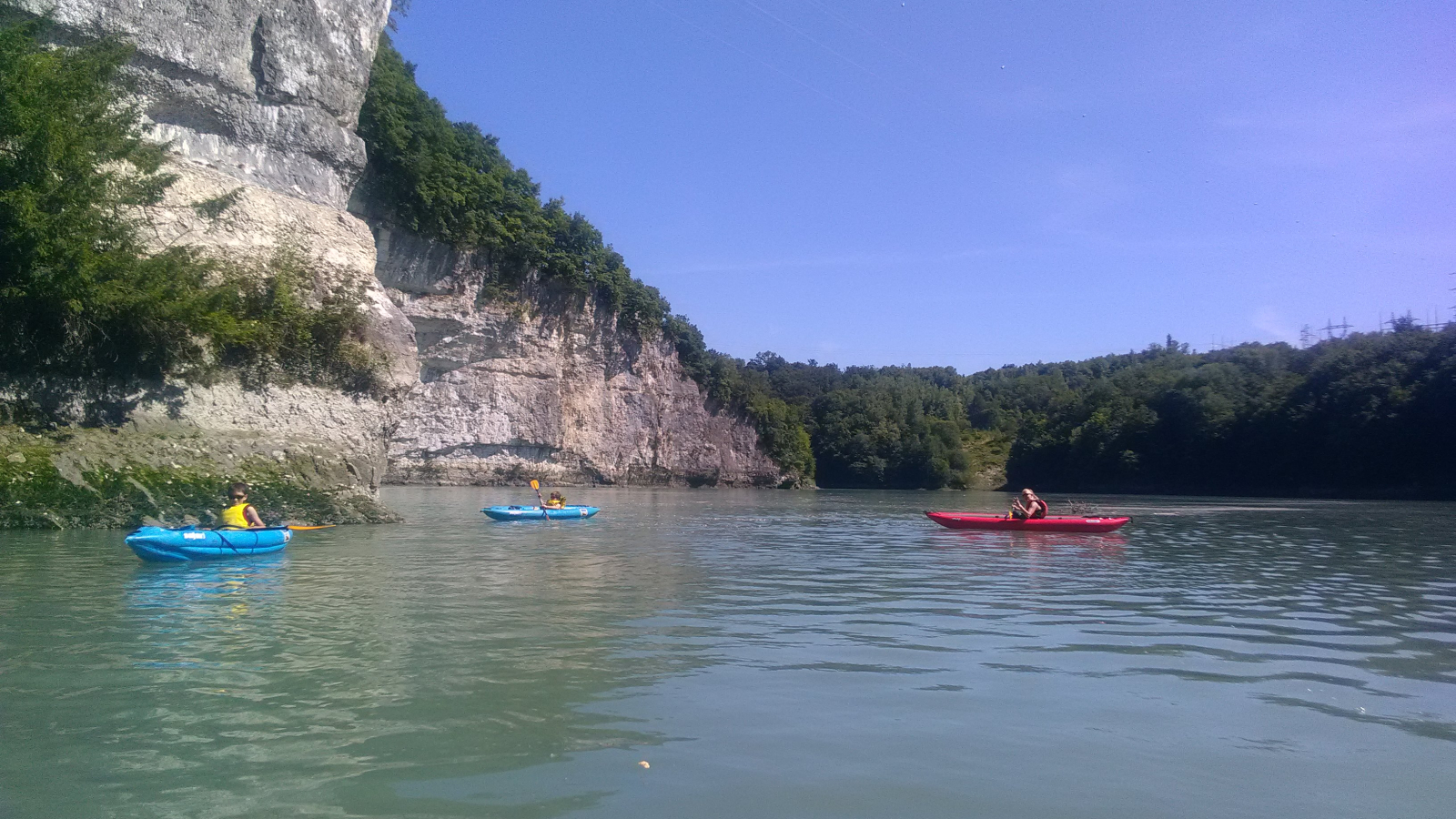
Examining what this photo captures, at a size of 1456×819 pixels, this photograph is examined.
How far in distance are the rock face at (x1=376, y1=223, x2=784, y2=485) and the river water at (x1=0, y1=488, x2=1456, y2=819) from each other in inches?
1224

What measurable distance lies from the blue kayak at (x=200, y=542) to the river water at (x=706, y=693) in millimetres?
276

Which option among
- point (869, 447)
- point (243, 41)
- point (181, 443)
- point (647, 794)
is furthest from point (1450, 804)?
point (869, 447)

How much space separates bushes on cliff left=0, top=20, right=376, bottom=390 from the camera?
56.3ft

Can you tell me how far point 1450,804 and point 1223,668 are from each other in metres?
2.83

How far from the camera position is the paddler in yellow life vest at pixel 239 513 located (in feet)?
46.0

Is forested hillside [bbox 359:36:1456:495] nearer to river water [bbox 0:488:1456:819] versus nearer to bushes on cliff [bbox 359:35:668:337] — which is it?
bushes on cliff [bbox 359:35:668:337]

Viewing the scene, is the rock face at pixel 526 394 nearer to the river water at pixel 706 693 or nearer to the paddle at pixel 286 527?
the paddle at pixel 286 527

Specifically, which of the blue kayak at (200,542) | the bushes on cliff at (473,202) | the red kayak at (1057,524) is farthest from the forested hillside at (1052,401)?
the red kayak at (1057,524)

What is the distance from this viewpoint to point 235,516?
46.1ft

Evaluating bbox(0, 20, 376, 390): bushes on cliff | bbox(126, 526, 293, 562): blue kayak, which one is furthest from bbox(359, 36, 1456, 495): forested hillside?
bbox(126, 526, 293, 562): blue kayak

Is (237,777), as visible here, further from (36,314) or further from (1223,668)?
(36,314)

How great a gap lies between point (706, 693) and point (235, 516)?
33.5 ft

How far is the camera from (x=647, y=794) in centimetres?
467

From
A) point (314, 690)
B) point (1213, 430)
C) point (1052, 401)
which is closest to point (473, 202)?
point (314, 690)
